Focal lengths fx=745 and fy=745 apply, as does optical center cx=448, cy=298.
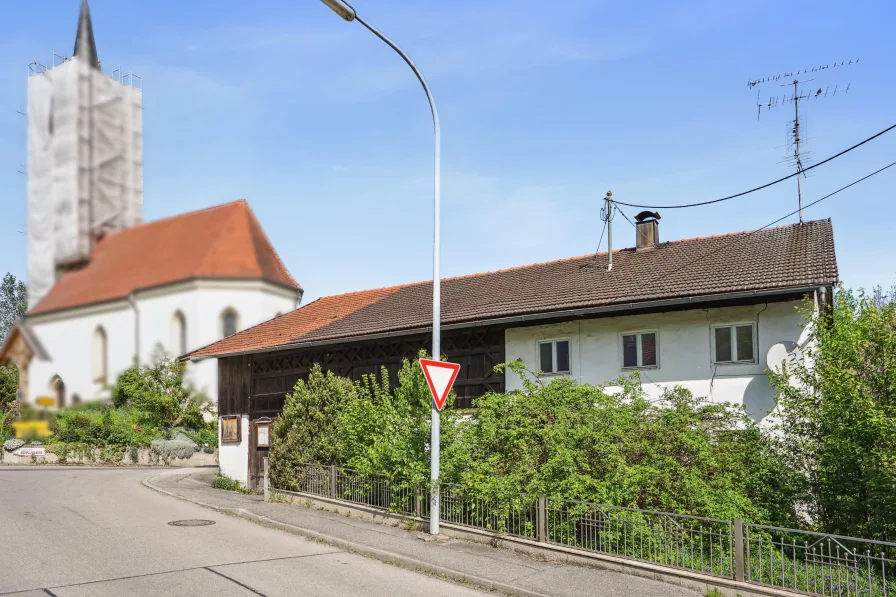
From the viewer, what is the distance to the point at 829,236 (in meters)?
17.5

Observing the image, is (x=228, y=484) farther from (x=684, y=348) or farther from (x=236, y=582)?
(x=684, y=348)

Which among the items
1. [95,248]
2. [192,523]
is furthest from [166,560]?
[95,248]

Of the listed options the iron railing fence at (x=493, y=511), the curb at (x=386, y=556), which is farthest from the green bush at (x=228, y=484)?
the iron railing fence at (x=493, y=511)

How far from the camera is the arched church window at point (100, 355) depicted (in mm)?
7634

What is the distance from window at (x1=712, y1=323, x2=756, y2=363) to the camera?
14273mm

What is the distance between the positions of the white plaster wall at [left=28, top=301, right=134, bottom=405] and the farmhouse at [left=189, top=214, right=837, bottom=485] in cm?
794

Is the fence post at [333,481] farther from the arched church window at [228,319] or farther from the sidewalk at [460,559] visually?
the arched church window at [228,319]

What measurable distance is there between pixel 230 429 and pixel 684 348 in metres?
14.7

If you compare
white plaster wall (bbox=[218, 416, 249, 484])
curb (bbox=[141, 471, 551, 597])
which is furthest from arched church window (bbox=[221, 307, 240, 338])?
white plaster wall (bbox=[218, 416, 249, 484])

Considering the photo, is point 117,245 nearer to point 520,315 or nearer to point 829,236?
point 520,315

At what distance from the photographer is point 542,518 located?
455 inches

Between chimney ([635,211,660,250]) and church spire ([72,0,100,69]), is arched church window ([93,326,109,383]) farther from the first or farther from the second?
chimney ([635,211,660,250])

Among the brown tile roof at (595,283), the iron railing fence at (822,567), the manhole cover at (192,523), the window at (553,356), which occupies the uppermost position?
the brown tile roof at (595,283)

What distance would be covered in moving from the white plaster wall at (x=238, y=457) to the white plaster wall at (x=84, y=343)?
1520cm
